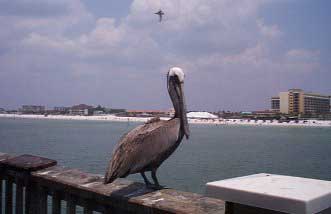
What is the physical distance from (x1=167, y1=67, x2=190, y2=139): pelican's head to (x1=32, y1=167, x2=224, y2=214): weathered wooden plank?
0.82m

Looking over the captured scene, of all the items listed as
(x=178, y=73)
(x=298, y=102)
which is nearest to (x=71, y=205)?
(x=178, y=73)

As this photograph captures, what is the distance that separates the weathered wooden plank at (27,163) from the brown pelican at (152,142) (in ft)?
2.54

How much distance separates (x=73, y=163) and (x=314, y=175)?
1511 cm

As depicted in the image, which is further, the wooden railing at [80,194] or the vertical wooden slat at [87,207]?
the vertical wooden slat at [87,207]

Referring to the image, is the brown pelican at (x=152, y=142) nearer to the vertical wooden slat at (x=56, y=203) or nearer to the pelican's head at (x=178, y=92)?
the pelican's head at (x=178, y=92)

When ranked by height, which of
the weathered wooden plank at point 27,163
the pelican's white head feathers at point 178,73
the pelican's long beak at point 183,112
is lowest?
the weathered wooden plank at point 27,163

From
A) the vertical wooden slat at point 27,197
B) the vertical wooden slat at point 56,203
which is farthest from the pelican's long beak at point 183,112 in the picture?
the vertical wooden slat at point 27,197

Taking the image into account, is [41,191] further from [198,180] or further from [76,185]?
[198,180]

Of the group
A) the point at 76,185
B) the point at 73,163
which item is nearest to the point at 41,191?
the point at 76,185

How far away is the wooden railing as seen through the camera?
2525mm

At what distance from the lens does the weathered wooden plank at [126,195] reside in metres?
2.43

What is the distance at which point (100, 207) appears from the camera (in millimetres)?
2957

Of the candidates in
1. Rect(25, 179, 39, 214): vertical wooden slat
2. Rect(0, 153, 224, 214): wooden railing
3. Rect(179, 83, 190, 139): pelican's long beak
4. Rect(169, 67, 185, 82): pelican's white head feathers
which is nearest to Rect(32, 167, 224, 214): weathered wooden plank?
Rect(0, 153, 224, 214): wooden railing

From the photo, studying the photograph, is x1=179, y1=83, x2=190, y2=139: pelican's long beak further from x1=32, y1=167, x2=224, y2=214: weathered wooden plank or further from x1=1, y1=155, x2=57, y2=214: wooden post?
x1=1, y1=155, x2=57, y2=214: wooden post
